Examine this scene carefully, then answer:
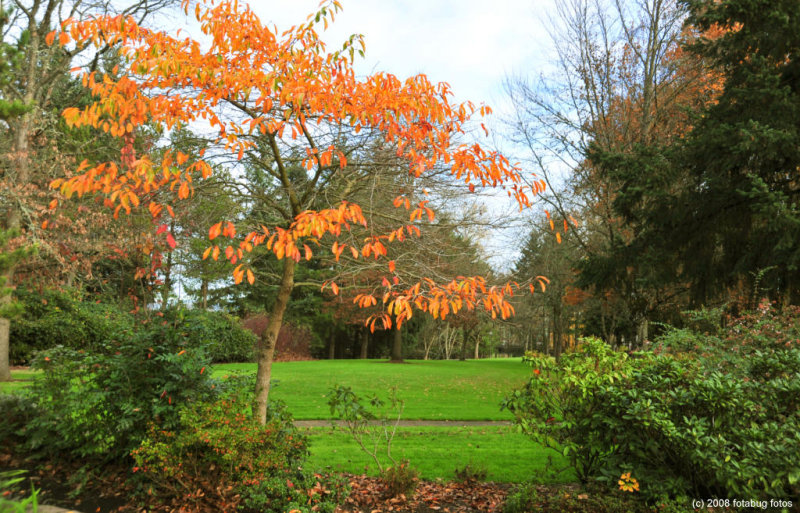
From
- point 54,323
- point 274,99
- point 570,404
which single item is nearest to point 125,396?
point 274,99

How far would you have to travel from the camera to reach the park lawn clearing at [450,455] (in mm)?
5691

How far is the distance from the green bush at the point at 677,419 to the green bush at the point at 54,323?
1423 cm

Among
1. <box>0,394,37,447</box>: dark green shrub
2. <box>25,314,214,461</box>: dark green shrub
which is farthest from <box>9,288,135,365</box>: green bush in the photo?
<box>25,314,214,461</box>: dark green shrub

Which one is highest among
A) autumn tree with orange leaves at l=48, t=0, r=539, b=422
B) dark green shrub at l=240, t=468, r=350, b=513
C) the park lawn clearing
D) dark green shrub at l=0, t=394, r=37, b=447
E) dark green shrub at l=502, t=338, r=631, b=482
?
autumn tree with orange leaves at l=48, t=0, r=539, b=422

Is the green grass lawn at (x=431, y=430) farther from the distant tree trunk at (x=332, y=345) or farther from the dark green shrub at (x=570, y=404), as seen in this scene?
the distant tree trunk at (x=332, y=345)

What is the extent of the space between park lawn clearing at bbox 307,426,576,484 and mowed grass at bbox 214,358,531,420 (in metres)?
0.78

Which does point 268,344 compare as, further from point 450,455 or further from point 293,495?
point 450,455

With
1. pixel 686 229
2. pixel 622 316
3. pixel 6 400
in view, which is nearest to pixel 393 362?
pixel 622 316

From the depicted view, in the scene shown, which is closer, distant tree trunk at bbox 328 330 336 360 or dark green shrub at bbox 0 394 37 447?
dark green shrub at bbox 0 394 37 447

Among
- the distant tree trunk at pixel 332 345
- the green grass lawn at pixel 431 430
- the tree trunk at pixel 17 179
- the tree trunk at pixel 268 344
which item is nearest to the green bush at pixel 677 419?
the green grass lawn at pixel 431 430

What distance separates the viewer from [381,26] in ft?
17.9

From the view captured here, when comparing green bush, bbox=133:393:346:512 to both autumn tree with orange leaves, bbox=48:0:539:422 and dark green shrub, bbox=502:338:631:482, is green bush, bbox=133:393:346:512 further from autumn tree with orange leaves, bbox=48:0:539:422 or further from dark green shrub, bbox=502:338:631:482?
dark green shrub, bbox=502:338:631:482

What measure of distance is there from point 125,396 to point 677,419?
16.4ft

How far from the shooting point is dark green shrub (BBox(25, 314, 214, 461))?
4.64 meters
